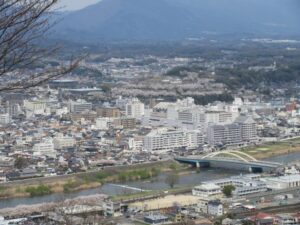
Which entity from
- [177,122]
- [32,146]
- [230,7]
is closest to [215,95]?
[177,122]

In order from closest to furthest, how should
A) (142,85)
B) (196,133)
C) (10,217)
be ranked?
(10,217) < (196,133) < (142,85)

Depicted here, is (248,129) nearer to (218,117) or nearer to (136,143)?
(218,117)

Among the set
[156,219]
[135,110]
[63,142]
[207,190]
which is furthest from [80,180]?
[135,110]

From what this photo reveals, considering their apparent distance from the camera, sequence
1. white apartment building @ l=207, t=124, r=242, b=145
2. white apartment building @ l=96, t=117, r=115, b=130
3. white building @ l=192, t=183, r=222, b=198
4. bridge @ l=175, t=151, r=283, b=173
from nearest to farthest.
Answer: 1. white building @ l=192, t=183, r=222, b=198
2. bridge @ l=175, t=151, r=283, b=173
3. white apartment building @ l=207, t=124, r=242, b=145
4. white apartment building @ l=96, t=117, r=115, b=130

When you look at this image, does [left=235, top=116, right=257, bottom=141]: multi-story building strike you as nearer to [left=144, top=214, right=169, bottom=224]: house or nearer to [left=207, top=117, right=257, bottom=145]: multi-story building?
[left=207, top=117, right=257, bottom=145]: multi-story building

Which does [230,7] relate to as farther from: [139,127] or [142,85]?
[139,127]

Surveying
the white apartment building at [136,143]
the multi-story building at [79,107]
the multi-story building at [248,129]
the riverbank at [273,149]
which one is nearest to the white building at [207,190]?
the riverbank at [273,149]

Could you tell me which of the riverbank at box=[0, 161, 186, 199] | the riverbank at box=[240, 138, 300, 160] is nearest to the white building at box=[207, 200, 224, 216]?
the riverbank at box=[0, 161, 186, 199]
